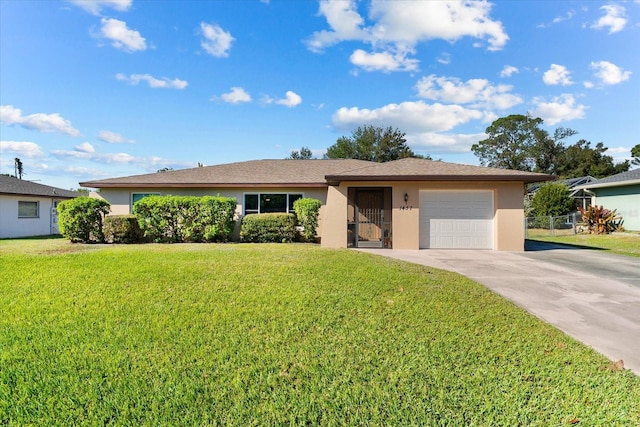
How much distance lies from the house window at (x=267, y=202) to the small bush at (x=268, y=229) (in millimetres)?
1821

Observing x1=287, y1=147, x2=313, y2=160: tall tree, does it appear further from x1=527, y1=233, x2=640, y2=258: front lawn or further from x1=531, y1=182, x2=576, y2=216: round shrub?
x1=527, y1=233, x2=640, y2=258: front lawn

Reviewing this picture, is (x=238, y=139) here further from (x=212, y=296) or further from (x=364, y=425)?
(x=364, y=425)

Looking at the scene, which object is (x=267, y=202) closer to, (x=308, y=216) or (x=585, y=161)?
(x=308, y=216)

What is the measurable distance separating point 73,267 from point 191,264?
243 centimetres

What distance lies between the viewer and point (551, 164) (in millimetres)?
49500

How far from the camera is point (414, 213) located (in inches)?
451

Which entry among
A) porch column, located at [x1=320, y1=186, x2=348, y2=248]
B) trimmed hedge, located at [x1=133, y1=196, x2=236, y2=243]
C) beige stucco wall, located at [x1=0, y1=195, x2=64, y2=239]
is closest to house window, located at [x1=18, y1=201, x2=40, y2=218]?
beige stucco wall, located at [x1=0, y1=195, x2=64, y2=239]

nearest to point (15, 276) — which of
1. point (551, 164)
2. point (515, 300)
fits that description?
point (515, 300)

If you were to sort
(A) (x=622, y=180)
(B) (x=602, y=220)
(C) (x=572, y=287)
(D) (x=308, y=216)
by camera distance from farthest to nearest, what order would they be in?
(A) (x=622, y=180) → (B) (x=602, y=220) → (D) (x=308, y=216) → (C) (x=572, y=287)

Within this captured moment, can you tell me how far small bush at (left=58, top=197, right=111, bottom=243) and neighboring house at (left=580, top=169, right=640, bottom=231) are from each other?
27223mm

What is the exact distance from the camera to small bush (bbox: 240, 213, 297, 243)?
40.1ft

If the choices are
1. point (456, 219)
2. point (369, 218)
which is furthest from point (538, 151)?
point (369, 218)

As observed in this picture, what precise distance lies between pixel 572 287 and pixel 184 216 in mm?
11737

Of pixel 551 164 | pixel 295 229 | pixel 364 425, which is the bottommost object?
pixel 364 425
